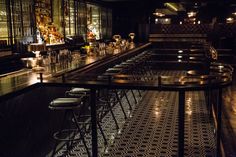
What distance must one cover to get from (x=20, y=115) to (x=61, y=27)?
237 inches

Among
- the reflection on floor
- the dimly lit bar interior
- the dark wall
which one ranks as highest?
the dark wall

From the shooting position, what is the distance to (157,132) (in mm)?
4883

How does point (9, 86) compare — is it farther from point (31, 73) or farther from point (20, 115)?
point (31, 73)

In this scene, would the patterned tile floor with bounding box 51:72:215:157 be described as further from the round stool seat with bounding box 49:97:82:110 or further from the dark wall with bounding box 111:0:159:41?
the dark wall with bounding box 111:0:159:41

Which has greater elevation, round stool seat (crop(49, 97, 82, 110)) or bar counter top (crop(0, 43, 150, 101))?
bar counter top (crop(0, 43, 150, 101))

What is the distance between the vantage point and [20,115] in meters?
3.36

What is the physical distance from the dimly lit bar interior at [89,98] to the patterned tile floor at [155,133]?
14 mm

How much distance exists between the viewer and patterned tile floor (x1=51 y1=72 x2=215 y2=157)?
4.13 m

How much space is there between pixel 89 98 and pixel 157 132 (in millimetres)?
1140

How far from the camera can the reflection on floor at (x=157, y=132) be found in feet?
13.6

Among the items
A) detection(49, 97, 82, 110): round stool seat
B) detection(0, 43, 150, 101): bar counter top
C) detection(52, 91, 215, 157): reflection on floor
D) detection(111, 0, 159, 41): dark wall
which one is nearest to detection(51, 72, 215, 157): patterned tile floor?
detection(52, 91, 215, 157): reflection on floor

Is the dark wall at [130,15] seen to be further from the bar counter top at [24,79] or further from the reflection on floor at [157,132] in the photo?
A: the bar counter top at [24,79]

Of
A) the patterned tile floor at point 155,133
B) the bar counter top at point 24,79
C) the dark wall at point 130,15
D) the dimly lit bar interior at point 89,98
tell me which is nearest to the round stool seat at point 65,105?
the dimly lit bar interior at point 89,98

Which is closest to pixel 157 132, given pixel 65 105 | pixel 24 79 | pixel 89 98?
pixel 89 98
